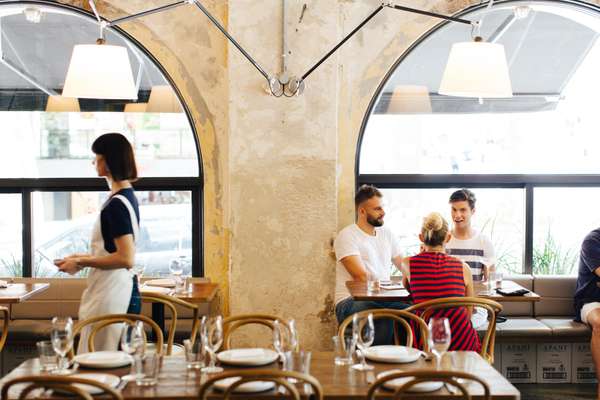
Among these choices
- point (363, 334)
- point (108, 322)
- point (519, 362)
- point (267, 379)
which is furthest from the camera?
point (519, 362)

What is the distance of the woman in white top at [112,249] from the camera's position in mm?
4031

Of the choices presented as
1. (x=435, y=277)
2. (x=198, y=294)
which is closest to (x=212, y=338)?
(x=435, y=277)

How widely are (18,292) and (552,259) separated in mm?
3963

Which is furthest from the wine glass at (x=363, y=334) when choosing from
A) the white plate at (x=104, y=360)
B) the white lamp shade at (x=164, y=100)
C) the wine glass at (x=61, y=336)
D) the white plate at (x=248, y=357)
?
the white lamp shade at (x=164, y=100)

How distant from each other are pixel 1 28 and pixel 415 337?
12.7 ft

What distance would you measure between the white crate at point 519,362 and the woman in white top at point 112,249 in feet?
9.82

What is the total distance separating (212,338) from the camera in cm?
344

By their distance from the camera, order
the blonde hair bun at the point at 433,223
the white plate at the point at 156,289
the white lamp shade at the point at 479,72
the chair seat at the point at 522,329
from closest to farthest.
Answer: the white lamp shade at the point at 479,72 → the blonde hair bun at the point at 433,223 → the white plate at the point at 156,289 → the chair seat at the point at 522,329

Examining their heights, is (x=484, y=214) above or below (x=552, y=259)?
above

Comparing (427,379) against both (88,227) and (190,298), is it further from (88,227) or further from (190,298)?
(88,227)

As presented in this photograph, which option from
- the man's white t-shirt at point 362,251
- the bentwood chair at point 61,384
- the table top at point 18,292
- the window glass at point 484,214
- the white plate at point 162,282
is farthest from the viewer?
the window glass at point 484,214

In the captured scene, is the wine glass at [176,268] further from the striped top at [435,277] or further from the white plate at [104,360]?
the white plate at [104,360]

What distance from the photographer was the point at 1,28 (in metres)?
6.37

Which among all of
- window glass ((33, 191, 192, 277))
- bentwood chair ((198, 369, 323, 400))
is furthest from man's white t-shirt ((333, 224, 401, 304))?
bentwood chair ((198, 369, 323, 400))
